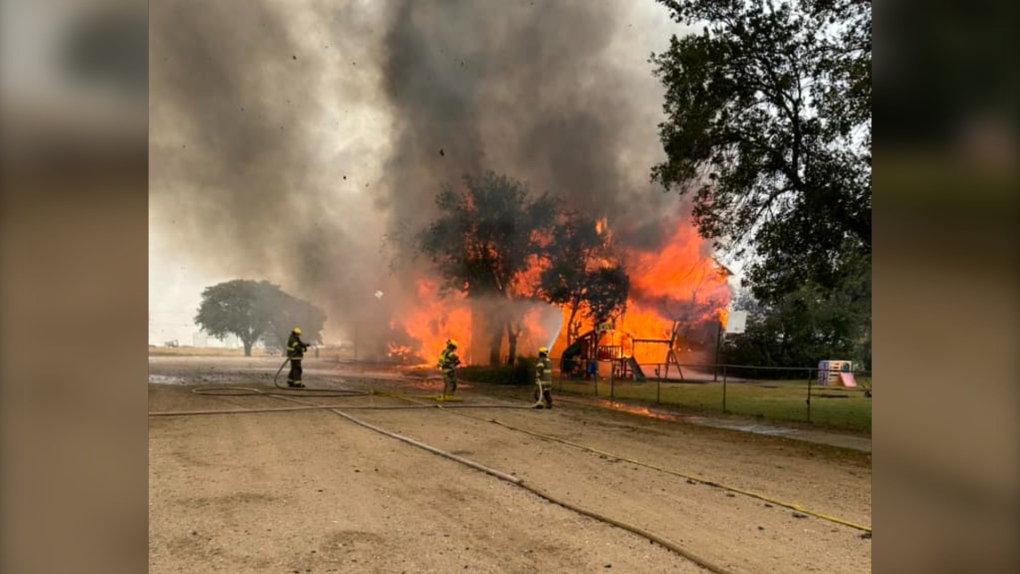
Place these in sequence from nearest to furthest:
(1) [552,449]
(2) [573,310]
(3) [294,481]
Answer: (3) [294,481] < (1) [552,449] < (2) [573,310]

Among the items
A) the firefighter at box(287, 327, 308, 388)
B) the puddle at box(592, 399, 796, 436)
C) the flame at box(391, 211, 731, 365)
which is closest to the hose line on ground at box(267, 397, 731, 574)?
the puddle at box(592, 399, 796, 436)

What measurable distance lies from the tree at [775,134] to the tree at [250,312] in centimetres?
3616

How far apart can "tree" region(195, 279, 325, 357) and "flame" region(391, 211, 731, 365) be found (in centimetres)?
1251

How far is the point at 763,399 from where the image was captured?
20672 millimetres

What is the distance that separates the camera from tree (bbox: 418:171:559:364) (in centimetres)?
3011

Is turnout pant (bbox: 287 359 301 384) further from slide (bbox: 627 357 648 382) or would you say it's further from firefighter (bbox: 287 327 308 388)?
slide (bbox: 627 357 648 382)

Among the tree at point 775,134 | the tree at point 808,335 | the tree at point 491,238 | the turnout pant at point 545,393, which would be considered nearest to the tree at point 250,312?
the tree at point 491,238

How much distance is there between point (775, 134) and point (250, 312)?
49508 millimetres
